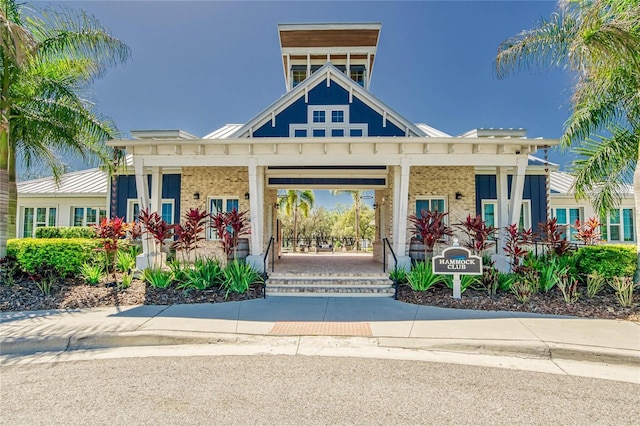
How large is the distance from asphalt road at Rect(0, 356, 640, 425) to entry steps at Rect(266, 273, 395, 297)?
4.05 m

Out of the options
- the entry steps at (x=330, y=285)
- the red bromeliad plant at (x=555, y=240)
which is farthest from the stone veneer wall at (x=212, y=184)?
the red bromeliad plant at (x=555, y=240)


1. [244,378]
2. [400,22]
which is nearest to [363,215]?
[400,22]

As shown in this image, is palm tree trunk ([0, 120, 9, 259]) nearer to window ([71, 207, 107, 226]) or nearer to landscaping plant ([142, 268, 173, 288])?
landscaping plant ([142, 268, 173, 288])

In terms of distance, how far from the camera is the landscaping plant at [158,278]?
9.01 metres

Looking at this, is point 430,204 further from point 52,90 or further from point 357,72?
point 52,90

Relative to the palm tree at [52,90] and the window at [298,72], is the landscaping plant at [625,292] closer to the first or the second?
the palm tree at [52,90]

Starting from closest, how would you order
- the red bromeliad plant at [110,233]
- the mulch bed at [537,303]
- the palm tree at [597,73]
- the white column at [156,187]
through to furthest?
1. the mulch bed at [537,303]
2. the palm tree at [597,73]
3. the red bromeliad plant at [110,233]
4. the white column at [156,187]

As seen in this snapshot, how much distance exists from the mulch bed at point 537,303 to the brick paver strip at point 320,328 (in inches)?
91.5

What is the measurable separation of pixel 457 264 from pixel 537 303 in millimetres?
1791

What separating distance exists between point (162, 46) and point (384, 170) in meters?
14.6

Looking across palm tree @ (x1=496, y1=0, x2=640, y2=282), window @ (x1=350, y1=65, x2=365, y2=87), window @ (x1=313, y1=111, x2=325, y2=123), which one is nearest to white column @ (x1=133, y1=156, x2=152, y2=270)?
window @ (x1=313, y1=111, x2=325, y2=123)

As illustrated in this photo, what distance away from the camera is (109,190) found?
51.1 feet

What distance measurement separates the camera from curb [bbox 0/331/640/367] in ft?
16.9

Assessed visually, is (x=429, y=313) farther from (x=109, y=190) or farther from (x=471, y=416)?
(x=109, y=190)
